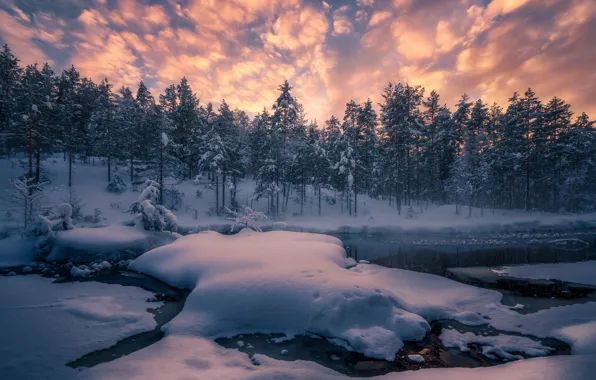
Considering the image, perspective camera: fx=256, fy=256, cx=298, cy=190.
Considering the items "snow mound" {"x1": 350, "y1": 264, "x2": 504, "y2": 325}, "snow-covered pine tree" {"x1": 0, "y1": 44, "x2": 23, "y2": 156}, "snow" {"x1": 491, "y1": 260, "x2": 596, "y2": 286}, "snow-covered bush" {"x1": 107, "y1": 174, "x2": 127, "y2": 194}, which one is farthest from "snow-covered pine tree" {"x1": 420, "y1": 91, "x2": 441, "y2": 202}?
"snow-covered pine tree" {"x1": 0, "y1": 44, "x2": 23, "y2": 156}

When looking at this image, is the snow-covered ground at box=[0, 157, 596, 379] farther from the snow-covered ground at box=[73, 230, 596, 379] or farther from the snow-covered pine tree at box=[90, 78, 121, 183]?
the snow-covered pine tree at box=[90, 78, 121, 183]

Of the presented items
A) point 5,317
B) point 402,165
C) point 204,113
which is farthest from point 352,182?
point 5,317

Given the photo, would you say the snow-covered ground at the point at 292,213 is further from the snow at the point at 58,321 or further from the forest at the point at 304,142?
the snow at the point at 58,321

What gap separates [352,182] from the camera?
35500 mm

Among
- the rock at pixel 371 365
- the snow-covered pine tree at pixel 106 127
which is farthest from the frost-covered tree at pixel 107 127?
the rock at pixel 371 365

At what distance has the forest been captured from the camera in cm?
3375

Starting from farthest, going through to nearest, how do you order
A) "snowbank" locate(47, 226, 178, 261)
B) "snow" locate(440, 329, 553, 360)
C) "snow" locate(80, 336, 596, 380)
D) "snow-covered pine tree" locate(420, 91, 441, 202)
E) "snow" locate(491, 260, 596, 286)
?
"snow-covered pine tree" locate(420, 91, 441, 202)
"snowbank" locate(47, 226, 178, 261)
"snow" locate(491, 260, 596, 286)
"snow" locate(440, 329, 553, 360)
"snow" locate(80, 336, 596, 380)

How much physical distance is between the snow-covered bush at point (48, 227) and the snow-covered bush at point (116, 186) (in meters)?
22.3

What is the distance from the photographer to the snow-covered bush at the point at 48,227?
14.1 metres

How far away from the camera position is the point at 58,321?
695 centimetres

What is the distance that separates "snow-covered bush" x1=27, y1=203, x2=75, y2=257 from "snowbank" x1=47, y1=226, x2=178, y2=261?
0.49 meters

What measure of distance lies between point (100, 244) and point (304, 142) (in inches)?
1024

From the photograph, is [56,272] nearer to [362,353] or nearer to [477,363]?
[362,353]

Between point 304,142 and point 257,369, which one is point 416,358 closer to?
point 257,369
